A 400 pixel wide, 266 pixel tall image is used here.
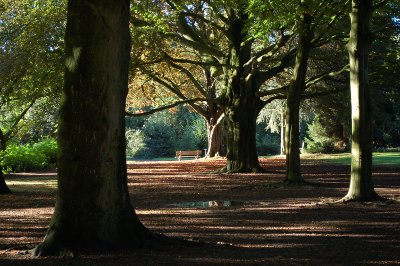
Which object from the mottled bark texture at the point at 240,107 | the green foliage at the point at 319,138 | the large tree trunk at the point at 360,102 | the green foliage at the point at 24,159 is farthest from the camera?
the green foliage at the point at 319,138

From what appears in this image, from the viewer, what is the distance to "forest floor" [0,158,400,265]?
6637mm

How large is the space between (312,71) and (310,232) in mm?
23732

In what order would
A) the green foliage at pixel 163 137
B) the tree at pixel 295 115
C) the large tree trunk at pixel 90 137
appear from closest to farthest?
the large tree trunk at pixel 90 137
the tree at pixel 295 115
the green foliage at pixel 163 137

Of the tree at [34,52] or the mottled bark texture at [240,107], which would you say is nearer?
the tree at [34,52]

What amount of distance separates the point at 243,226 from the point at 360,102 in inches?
204

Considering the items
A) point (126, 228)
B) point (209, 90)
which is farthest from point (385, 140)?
point (126, 228)

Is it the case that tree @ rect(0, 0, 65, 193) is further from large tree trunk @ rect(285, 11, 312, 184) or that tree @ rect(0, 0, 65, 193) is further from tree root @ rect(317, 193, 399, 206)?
tree root @ rect(317, 193, 399, 206)

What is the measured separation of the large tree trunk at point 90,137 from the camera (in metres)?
6.85

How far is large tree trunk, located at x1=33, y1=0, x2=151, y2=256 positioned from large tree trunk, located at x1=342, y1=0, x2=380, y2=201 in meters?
7.74

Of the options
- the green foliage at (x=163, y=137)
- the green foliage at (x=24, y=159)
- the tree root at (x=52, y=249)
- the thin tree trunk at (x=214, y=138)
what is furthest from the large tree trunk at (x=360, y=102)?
the green foliage at (x=163, y=137)

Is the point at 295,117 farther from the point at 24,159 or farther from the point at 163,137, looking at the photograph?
the point at 163,137

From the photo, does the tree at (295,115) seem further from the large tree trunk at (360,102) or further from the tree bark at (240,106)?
the tree bark at (240,106)

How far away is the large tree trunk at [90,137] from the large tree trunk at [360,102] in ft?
25.4

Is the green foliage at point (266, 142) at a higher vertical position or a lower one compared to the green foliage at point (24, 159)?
higher
